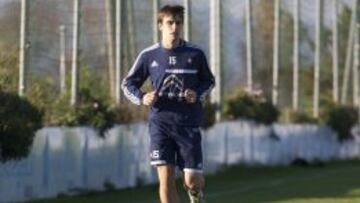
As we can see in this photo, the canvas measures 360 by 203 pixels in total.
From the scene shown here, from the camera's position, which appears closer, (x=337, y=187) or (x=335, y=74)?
(x=337, y=187)

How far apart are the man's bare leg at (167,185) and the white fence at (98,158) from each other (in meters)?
7.88

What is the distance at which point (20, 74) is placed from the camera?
21344 mm

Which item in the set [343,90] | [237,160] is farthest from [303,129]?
[343,90]

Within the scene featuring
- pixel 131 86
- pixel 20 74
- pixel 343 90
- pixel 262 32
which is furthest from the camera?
pixel 343 90

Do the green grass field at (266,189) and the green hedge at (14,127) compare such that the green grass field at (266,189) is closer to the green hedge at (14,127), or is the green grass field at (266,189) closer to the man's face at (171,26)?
the green hedge at (14,127)

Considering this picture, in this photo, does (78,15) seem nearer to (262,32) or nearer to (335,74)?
(262,32)

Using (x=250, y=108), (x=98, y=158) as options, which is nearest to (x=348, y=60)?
(x=250, y=108)

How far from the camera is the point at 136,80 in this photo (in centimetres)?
1170

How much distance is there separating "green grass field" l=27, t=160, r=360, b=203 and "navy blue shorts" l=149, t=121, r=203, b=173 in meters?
7.66

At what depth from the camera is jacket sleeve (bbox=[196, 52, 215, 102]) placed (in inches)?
451

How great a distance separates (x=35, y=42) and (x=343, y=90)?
28634 millimetres

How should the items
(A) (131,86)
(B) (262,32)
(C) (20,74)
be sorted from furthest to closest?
(B) (262,32)
(C) (20,74)
(A) (131,86)

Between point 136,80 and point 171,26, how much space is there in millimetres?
816

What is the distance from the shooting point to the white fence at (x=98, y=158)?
19875 mm
